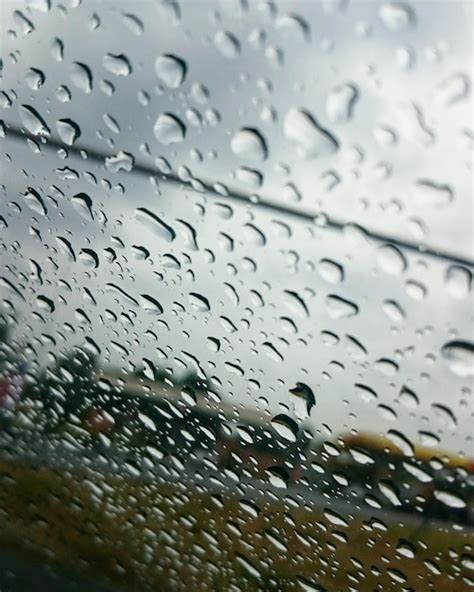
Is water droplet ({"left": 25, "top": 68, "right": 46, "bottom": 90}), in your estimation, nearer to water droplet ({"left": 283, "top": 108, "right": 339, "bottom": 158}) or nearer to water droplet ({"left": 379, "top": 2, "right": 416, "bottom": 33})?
water droplet ({"left": 283, "top": 108, "right": 339, "bottom": 158})

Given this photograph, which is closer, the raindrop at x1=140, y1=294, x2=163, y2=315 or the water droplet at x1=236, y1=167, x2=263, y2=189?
the water droplet at x1=236, y1=167, x2=263, y2=189

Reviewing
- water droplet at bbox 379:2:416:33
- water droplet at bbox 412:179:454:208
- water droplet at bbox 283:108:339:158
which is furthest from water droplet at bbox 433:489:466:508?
water droplet at bbox 379:2:416:33

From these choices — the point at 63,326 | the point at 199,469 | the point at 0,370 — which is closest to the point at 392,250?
the point at 199,469

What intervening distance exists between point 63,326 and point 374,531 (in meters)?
0.80

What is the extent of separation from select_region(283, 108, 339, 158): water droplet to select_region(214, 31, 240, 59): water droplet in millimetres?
132

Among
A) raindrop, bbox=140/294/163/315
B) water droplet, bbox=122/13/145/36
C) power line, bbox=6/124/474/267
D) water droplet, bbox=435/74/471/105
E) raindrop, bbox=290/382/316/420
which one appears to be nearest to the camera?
water droplet, bbox=435/74/471/105

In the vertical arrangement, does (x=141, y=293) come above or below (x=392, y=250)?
below

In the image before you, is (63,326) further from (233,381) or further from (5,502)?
(5,502)

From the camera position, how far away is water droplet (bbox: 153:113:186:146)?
4.35ft

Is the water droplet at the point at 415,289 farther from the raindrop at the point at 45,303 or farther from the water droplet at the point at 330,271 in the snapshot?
the raindrop at the point at 45,303

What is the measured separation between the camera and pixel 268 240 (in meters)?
1.35

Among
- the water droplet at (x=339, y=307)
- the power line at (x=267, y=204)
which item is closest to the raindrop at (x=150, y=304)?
the power line at (x=267, y=204)

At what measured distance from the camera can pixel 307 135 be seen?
4.02 feet

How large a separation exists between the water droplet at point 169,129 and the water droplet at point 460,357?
1.90ft
